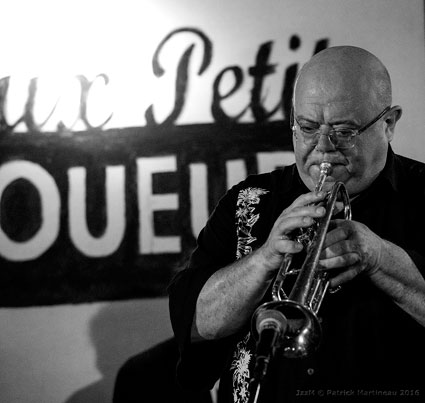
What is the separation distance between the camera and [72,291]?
253 centimetres

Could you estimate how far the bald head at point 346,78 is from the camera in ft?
5.12

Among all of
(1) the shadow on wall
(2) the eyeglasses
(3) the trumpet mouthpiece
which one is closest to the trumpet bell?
(3) the trumpet mouthpiece

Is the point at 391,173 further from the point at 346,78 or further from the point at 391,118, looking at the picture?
the point at 346,78

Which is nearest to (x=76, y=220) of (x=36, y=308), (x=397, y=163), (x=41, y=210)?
(x=41, y=210)

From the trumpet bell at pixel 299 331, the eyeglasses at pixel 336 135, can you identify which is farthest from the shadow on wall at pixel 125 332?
the trumpet bell at pixel 299 331

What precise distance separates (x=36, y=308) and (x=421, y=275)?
1.66 m

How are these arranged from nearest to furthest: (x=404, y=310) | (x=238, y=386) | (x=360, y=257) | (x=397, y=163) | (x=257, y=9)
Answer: (x=360, y=257)
(x=404, y=310)
(x=238, y=386)
(x=397, y=163)
(x=257, y=9)

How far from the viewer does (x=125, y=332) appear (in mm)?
2508

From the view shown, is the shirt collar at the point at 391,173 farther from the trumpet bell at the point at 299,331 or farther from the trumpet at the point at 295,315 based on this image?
the trumpet bell at the point at 299,331

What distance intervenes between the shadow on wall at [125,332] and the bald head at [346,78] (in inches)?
48.5

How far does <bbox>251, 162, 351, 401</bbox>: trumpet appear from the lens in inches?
39.2

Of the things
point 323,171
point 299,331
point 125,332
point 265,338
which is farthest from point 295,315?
point 125,332

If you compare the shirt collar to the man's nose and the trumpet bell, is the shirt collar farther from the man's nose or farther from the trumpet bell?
the trumpet bell

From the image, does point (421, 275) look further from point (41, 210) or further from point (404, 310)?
point (41, 210)
